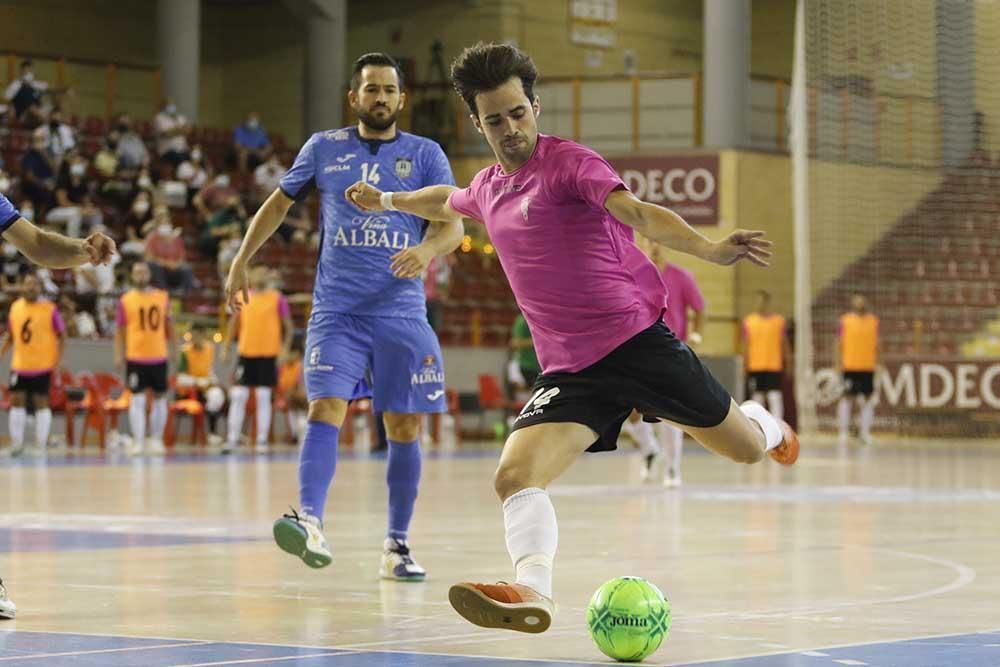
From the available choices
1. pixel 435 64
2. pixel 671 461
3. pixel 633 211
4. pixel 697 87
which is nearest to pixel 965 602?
pixel 633 211

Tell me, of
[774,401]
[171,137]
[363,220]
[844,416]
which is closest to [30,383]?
[171,137]

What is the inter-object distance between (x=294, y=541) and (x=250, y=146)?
1030 inches

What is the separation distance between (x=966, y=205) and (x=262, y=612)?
2488cm

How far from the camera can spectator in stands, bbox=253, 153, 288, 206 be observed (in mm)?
31016

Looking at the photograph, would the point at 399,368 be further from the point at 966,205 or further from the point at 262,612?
the point at 966,205

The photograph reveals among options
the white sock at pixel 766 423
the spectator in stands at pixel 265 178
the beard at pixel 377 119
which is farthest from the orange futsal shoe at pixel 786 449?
the spectator in stands at pixel 265 178

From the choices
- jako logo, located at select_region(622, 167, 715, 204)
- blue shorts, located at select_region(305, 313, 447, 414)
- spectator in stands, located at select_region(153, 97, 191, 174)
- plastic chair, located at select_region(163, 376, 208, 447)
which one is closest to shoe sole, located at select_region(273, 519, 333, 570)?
blue shorts, located at select_region(305, 313, 447, 414)

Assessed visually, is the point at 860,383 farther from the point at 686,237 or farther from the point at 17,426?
the point at 686,237

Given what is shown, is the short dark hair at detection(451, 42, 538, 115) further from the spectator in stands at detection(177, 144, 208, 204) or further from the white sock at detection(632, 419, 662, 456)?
the spectator in stands at detection(177, 144, 208, 204)

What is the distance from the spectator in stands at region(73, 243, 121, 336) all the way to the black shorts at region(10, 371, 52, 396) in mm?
3352

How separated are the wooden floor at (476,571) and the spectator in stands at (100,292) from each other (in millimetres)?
8758

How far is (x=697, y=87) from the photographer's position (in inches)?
1319

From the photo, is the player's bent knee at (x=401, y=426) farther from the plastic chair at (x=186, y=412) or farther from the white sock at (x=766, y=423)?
the plastic chair at (x=186, y=412)

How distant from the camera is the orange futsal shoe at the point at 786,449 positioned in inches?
291
